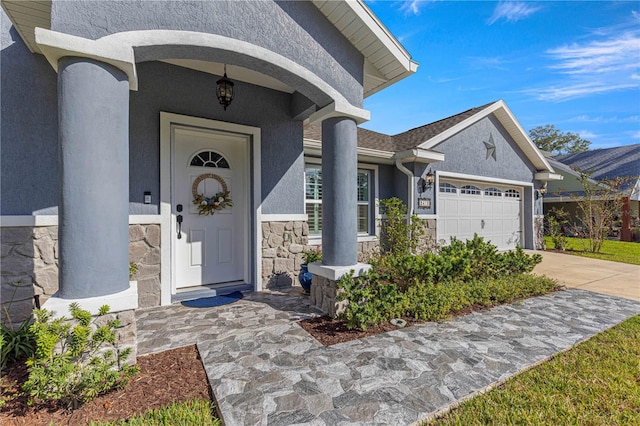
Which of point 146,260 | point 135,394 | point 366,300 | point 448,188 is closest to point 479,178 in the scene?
point 448,188

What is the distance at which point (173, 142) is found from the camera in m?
4.31

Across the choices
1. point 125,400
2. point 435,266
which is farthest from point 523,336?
point 125,400

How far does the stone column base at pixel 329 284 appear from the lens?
361 centimetres

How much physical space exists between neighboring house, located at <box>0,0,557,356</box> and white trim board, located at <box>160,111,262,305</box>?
0.02 m

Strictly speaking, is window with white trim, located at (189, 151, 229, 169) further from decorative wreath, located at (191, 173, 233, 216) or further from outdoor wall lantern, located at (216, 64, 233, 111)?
outdoor wall lantern, located at (216, 64, 233, 111)

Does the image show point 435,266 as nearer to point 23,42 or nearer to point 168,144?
point 168,144

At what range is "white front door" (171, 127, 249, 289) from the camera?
4.51 m

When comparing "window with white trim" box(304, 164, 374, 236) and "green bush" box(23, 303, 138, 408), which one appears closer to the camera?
"green bush" box(23, 303, 138, 408)

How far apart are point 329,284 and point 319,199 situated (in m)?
3.13

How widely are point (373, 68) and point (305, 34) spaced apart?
1.21 metres

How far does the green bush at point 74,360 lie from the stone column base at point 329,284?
214 cm

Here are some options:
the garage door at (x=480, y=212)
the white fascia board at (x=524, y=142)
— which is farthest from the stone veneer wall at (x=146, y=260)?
the white fascia board at (x=524, y=142)

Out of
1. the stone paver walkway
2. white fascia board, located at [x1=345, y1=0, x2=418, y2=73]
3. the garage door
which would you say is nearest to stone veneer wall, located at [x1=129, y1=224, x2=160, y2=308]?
the stone paver walkway

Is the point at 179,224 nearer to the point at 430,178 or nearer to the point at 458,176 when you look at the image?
the point at 430,178
